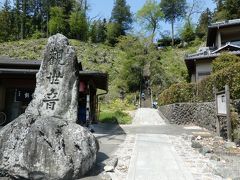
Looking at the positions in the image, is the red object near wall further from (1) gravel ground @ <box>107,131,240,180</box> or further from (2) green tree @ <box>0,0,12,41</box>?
(2) green tree @ <box>0,0,12,41</box>

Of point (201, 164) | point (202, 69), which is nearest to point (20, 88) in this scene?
point (201, 164)

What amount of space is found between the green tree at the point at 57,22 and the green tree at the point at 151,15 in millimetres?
17272

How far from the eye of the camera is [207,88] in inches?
620

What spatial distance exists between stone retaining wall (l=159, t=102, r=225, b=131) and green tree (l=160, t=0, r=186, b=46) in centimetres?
4771

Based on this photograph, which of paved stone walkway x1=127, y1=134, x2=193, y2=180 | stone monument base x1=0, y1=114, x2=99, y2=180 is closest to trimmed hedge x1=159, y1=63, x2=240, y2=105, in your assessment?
paved stone walkway x1=127, y1=134, x2=193, y2=180

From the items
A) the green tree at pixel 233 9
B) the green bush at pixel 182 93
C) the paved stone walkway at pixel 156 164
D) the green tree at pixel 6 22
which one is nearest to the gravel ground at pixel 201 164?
the paved stone walkway at pixel 156 164

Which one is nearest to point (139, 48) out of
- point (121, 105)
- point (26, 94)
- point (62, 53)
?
point (121, 105)

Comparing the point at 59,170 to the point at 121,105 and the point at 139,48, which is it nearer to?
the point at 121,105

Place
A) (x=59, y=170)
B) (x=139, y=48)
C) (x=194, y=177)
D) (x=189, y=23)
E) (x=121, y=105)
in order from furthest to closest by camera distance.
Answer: (x=189, y=23) < (x=139, y=48) < (x=121, y=105) < (x=194, y=177) < (x=59, y=170)

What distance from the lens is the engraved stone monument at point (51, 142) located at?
222 inches

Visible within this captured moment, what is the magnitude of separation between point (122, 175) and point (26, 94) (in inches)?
488

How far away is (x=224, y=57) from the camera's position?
61.5ft

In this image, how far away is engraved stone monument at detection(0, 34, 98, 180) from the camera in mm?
5645

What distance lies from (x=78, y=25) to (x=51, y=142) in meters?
58.4
